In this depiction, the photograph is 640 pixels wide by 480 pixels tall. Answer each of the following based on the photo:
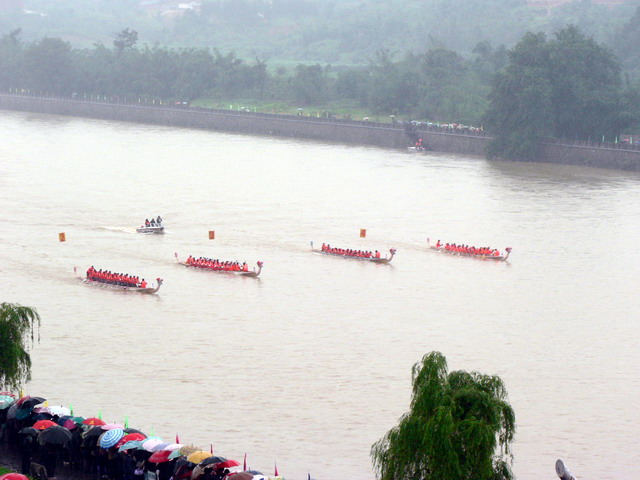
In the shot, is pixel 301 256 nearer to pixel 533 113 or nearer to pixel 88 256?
pixel 88 256

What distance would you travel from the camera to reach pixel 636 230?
66188 millimetres

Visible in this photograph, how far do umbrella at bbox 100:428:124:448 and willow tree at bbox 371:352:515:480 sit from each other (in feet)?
20.1

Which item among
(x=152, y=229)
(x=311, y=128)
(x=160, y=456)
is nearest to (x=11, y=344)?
(x=160, y=456)

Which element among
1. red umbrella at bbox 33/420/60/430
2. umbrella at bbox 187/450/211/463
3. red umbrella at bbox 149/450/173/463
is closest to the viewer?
umbrella at bbox 187/450/211/463

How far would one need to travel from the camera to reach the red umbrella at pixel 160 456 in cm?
2617

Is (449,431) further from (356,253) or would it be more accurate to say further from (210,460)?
(356,253)

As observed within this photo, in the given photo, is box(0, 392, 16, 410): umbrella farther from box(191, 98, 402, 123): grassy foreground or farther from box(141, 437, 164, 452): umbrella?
box(191, 98, 402, 123): grassy foreground

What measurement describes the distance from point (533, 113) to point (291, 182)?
22.4 metres

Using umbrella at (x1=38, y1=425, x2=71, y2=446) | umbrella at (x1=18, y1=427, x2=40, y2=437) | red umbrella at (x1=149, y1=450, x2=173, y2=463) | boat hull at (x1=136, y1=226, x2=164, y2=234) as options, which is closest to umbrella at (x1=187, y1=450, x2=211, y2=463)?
red umbrella at (x1=149, y1=450, x2=173, y2=463)

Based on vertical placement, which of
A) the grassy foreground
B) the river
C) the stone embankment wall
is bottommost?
the river

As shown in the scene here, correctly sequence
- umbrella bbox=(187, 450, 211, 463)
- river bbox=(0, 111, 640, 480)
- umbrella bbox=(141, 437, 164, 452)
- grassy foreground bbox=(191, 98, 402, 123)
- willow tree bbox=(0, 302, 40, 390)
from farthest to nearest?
grassy foreground bbox=(191, 98, 402, 123), river bbox=(0, 111, 640, 480), willow tree bbox=(0, 302, 40, 390), umbrella bbox=(141, 437, 164, 452), umbrella bbox=(187, 450, 211, 463)

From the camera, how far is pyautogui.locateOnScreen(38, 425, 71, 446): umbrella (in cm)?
2608

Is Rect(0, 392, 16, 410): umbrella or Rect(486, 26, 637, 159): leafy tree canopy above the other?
Rect(486, 26, 637, 159): leafy tree canopy

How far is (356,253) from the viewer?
57.5m
